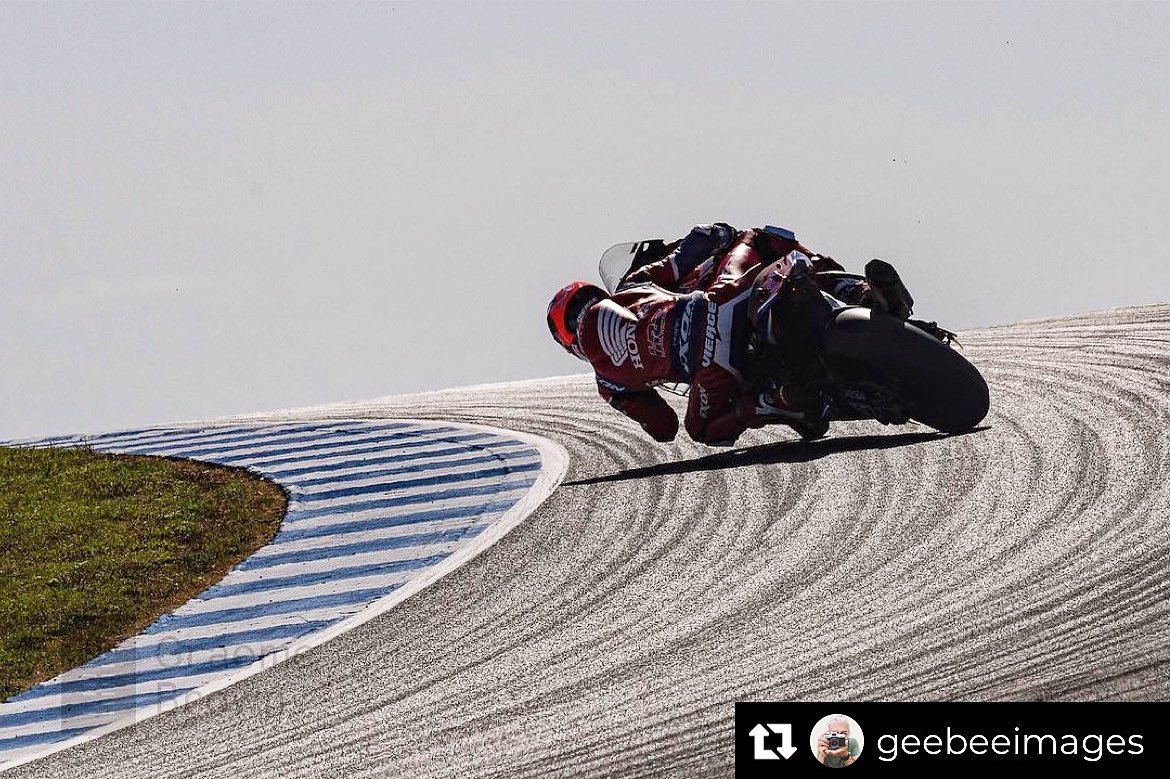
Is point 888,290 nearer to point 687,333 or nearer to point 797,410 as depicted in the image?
point 797,410

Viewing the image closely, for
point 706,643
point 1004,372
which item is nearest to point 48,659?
point 706,643

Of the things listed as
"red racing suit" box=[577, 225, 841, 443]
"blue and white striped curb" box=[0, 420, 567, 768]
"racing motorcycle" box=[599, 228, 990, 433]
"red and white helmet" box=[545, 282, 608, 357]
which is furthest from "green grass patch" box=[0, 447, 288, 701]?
"racing motorcycle" box=[599, 228, 990, 433]

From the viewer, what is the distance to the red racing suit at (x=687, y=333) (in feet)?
31.3

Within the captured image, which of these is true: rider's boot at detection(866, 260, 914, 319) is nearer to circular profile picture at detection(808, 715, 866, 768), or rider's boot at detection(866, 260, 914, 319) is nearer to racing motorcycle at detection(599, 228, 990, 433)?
racing motorcycle at detection(599, 228, 990, 433)

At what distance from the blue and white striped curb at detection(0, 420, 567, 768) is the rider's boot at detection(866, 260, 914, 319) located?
2.33 metres

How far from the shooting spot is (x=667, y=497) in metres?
8.84

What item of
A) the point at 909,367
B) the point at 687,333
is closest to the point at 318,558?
the point at 687,333

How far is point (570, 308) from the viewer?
34.4ft

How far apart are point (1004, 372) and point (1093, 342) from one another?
1.00m

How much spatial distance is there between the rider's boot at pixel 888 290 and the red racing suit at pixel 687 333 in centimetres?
98

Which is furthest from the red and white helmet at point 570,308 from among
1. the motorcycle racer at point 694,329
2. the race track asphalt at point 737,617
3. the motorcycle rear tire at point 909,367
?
the motorcycle rear tire at point 909,367

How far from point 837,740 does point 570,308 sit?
21.5 feet

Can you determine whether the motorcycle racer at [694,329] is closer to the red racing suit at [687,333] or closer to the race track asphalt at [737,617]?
the red racing suit at [687,333]

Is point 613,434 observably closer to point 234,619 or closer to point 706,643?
point 234,619
